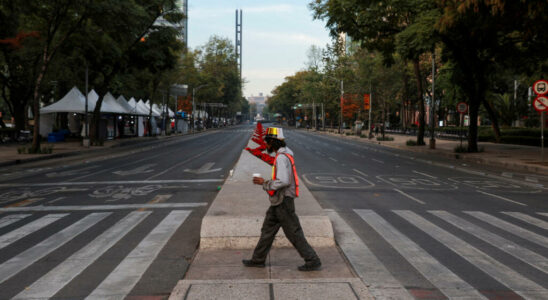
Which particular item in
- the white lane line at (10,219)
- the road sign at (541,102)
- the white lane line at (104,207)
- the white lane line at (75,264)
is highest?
the road sign at (541,102)

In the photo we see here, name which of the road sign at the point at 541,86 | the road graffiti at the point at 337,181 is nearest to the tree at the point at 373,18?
the road sign at the point at 541,86

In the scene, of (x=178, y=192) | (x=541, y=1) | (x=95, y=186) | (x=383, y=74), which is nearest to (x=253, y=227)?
(x=178, y=192)

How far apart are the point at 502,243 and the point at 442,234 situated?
3.04 ft

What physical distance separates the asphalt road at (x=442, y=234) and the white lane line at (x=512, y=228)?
17 millimetres

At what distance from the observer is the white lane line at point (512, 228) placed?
754cm

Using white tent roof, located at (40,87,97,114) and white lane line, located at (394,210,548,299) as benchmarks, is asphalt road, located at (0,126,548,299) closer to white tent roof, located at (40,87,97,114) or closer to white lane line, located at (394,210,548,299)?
white lane line, located at (394,210,548,299)

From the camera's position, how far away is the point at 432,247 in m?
7.01

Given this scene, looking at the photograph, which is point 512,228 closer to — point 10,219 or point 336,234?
point 336,234

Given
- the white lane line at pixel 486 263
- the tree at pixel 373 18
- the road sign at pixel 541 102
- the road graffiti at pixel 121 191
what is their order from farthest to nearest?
1. the tree at pixel 373 18
2. the road sign at pixel 541 102
3. the road graffiti at pixel 121 191
4. the white lane line at pixel 486 263

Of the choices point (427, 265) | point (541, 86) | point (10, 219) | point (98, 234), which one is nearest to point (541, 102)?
point (541, 86)

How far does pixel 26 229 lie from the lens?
8188 millimetres

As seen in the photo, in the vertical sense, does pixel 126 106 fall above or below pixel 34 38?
below

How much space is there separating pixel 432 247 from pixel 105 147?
30940 mm

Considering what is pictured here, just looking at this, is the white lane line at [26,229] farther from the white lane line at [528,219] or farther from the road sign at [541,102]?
the road sign at [541,102]
